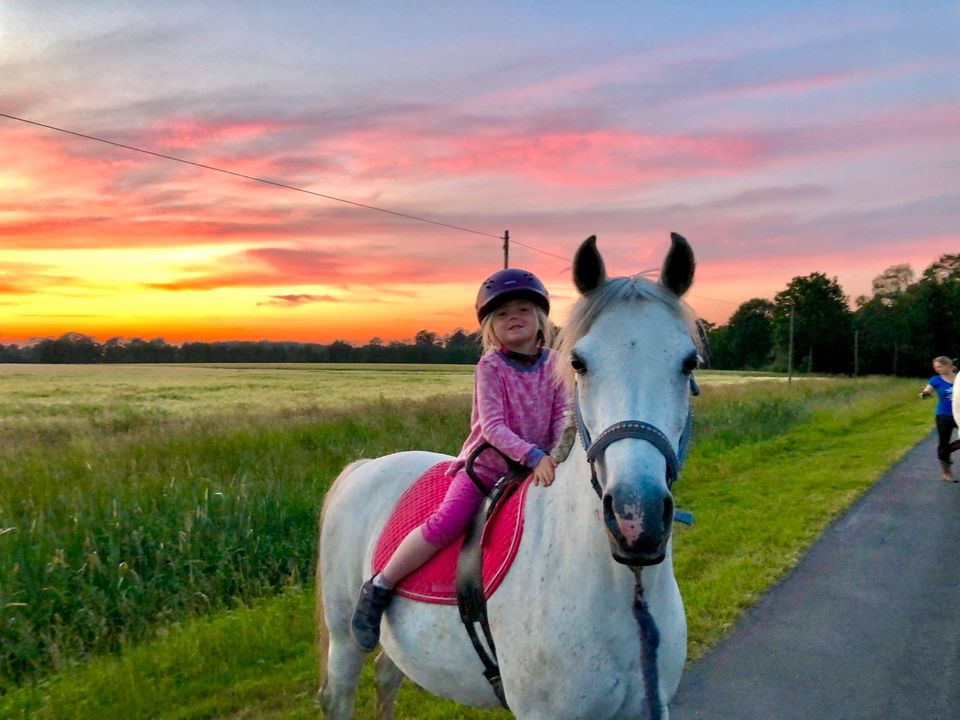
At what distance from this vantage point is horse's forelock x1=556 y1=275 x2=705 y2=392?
2.11 m

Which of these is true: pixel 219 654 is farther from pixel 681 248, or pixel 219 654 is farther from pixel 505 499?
pixel 681 248

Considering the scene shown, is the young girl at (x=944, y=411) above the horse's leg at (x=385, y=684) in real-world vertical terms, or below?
above

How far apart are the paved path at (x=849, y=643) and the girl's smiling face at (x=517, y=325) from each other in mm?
2547

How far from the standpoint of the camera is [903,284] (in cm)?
9862

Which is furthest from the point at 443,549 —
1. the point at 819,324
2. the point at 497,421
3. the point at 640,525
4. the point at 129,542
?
the point at 819,324

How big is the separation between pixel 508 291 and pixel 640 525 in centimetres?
130

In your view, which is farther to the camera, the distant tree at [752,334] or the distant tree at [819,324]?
the distant tree at [752,334]

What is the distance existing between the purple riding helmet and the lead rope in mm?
1211

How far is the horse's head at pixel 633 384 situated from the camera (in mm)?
1760

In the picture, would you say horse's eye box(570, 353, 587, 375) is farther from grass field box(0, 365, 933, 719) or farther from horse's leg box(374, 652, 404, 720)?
grass field box(0, 365, 933, 719)

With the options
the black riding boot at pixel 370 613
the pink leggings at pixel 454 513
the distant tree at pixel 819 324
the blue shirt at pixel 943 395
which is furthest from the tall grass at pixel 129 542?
the distant tree at pixel 819 324

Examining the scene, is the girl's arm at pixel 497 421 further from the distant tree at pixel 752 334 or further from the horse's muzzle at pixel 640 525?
the distant tree at pixel 752 334

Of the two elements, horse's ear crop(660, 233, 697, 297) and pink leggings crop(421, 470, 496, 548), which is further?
pink leggings crop(421, 470, 496, 548)

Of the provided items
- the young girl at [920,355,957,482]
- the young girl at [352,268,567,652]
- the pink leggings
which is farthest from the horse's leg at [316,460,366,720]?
the young girl at [920,355,957,482]
